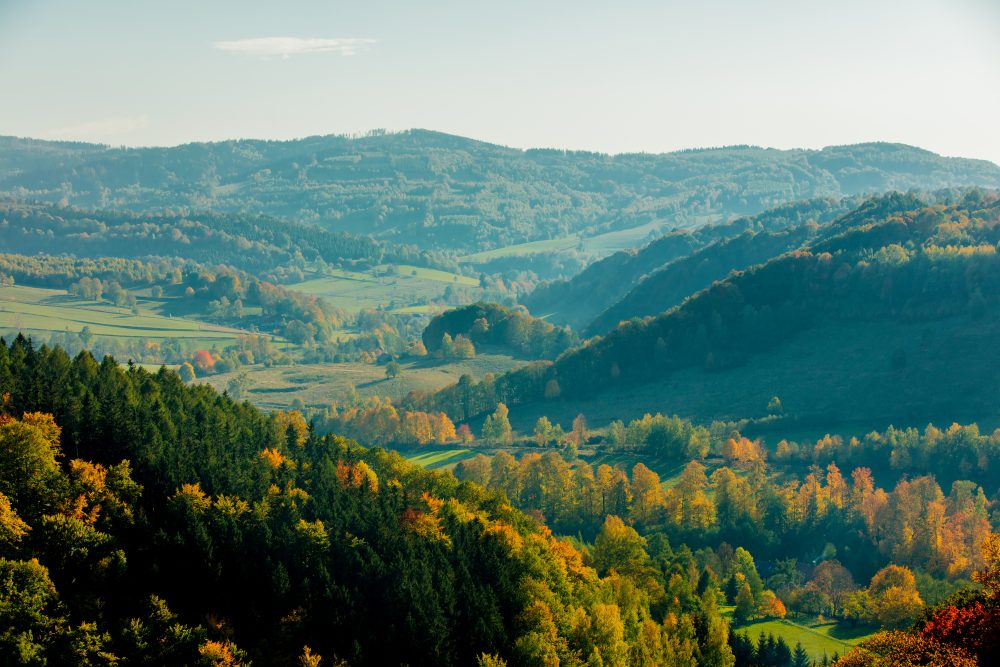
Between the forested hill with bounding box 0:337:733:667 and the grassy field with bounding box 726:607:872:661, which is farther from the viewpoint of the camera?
the grassy field with bounding box 726:607:872:661

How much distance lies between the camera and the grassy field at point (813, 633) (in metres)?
106

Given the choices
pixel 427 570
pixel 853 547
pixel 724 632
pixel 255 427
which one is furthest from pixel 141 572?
pixel 853 547

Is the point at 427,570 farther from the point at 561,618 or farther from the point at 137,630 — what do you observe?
the point at 137,630

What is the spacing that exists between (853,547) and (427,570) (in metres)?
85.0

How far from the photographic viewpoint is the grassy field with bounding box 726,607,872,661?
10575 cm

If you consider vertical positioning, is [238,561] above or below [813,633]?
above

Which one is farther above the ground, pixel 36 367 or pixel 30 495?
pixel 36 367

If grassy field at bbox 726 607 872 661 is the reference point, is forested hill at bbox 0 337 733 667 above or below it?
above

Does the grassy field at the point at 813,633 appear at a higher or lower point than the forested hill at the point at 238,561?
lower

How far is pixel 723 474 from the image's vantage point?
158 meters

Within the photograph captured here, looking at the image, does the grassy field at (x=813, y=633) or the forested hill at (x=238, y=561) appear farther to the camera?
the grassy field at (x=813, y=633)

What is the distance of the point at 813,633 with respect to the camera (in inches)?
4375

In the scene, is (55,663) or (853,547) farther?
(853,547)

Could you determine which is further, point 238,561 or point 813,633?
point 813,633
